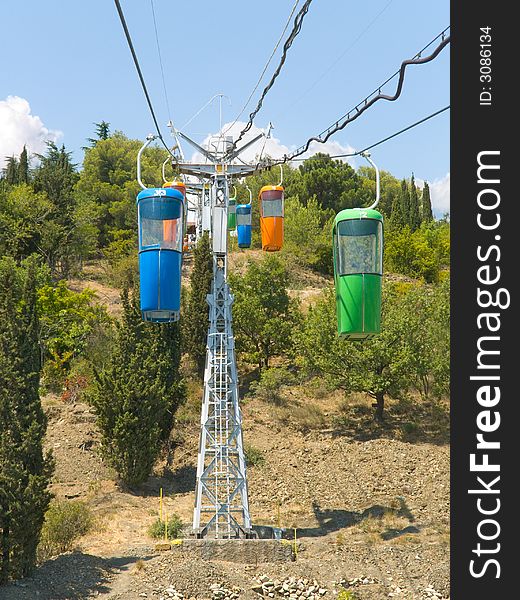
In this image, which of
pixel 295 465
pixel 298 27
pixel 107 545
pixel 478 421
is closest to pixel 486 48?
pixel 478 421

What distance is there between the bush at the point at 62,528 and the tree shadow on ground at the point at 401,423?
10205 millimetres

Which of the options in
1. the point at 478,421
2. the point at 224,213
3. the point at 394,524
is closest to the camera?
the point at 478,421

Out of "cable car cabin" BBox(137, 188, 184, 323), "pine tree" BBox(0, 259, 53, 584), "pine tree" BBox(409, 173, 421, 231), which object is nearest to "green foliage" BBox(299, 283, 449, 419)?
"pine tree" BBox(0, 259, 53, 584)

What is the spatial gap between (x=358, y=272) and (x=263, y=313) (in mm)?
19681

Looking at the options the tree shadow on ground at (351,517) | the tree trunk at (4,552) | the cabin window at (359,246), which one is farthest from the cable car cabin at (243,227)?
the cabin window at (359,246)

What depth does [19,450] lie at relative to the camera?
12.7 metres

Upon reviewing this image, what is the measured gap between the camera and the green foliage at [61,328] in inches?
1073

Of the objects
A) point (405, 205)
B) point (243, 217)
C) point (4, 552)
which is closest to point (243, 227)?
point (243, 217)

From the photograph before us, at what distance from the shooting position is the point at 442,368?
2358 centimetres

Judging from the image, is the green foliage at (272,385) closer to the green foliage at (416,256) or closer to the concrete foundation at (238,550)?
the concrete foundation at (238,550)

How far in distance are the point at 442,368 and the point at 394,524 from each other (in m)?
7.55

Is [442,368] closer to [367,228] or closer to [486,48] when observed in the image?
[367,228]

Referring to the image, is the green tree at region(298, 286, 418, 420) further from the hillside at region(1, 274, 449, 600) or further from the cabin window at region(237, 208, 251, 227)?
the cabin window at region(237, 208, 251, 227)

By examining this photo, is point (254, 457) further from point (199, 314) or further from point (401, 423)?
point (199, 314)
